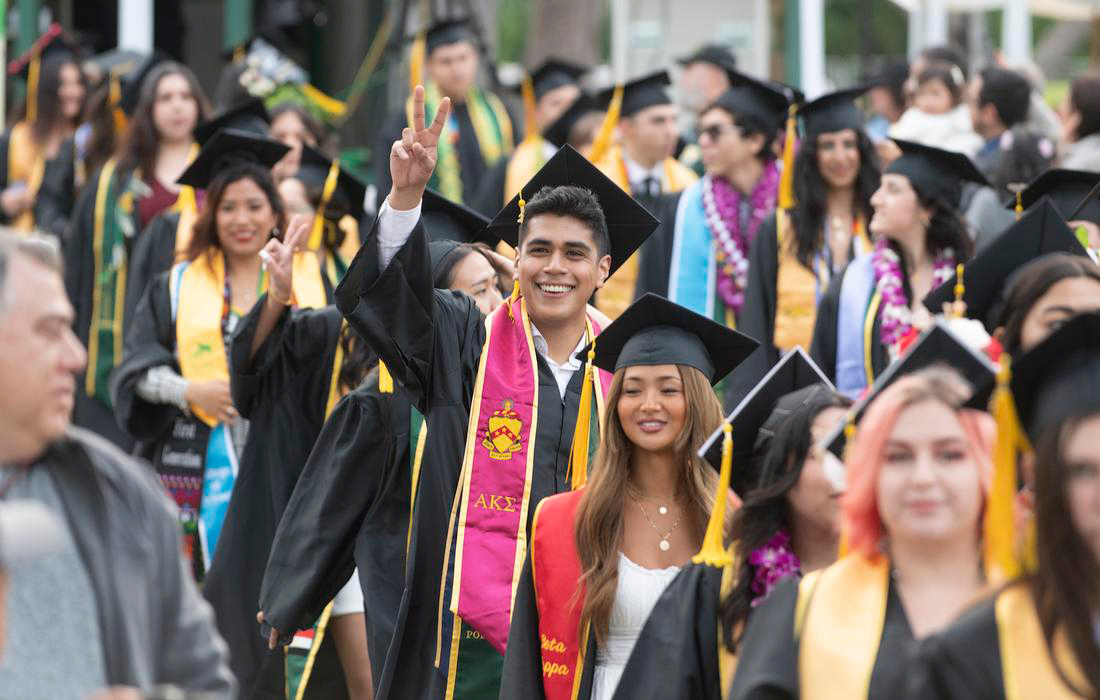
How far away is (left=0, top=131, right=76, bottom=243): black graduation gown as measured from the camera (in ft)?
35.8

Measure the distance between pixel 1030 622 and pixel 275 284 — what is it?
373 centimetres

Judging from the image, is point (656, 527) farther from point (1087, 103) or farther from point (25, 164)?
point (25, 164)

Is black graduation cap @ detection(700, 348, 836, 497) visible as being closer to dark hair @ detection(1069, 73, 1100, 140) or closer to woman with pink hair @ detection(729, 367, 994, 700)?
woman with pink hair @ detection(729, 367, 994, 700)

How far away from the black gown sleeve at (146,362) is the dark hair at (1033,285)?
390 centimetres

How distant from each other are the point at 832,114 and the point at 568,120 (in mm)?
3065

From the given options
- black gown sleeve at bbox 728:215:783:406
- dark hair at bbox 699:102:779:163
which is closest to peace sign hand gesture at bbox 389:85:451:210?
black gown sleeve at bbox 728:215:783:406

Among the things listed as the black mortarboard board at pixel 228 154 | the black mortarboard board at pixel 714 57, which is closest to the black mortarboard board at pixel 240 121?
the black mortarboard board at pixel 228 154

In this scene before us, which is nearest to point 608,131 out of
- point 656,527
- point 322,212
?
point 322,212

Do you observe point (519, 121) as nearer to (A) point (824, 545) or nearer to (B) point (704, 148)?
(B) point (704, 148)

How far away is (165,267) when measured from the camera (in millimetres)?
8781

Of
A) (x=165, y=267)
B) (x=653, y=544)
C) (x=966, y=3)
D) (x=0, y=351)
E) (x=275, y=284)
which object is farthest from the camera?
(x=966, y=3)

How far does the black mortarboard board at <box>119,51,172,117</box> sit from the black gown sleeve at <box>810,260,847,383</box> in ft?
14.5

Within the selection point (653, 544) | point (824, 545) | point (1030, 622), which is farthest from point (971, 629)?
point (653, 544)

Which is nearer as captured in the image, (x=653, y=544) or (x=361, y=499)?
(x=653, y=544)
